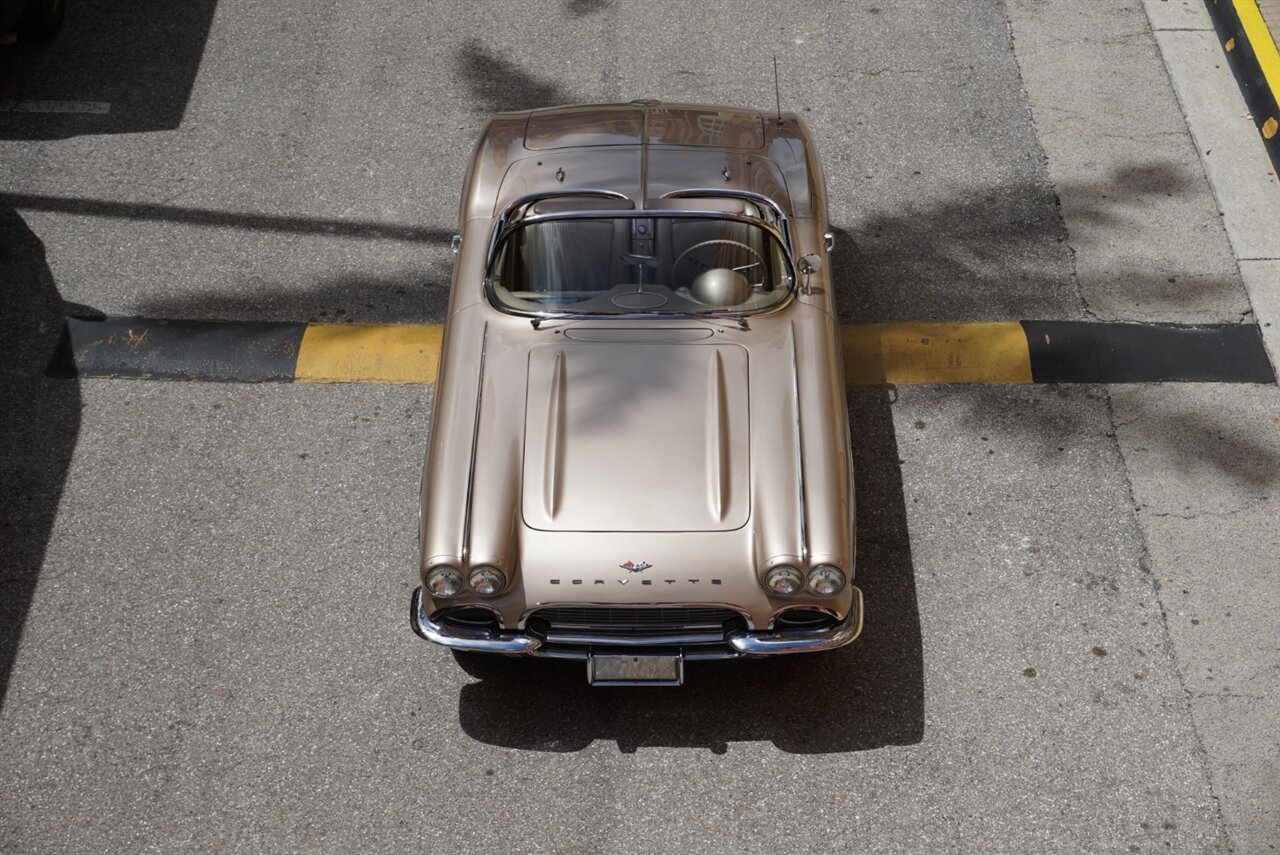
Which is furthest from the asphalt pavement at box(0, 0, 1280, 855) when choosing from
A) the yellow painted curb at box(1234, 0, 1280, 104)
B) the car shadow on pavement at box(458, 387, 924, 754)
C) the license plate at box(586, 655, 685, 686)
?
the license plate at box(586, 655, 685, 686)

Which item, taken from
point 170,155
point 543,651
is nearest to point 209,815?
point 543,651

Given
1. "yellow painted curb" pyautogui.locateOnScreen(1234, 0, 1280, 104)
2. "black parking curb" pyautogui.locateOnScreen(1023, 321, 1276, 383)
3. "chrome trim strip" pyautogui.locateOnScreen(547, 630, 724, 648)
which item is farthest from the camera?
"yellow painted curb" pyautogui.locateOnScreen(1234, 0, 1280, 104)

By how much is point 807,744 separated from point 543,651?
3.92 ft

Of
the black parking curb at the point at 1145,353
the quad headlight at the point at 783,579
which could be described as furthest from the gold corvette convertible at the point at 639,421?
the black parking curb at the point at 1145,353

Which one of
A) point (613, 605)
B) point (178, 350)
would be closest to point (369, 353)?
point (178, 350)

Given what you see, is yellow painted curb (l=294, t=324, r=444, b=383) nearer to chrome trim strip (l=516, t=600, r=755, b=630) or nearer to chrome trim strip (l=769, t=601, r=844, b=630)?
chrome trim strip (l=516, t=600, r=755, b=630)

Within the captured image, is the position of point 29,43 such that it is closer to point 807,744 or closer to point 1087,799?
point 807,744

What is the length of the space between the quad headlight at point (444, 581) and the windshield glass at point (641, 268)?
4.30 feet

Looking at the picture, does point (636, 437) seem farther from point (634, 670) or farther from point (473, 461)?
point (634, 670)

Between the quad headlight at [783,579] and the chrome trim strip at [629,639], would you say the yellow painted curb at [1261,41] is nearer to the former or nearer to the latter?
the quad headlight at [783,579]

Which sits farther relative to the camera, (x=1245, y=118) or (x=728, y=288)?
(x=1245, y=118)

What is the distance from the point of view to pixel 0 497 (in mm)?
5957

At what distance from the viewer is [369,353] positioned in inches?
259

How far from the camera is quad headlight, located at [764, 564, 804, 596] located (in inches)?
Answer: 186
